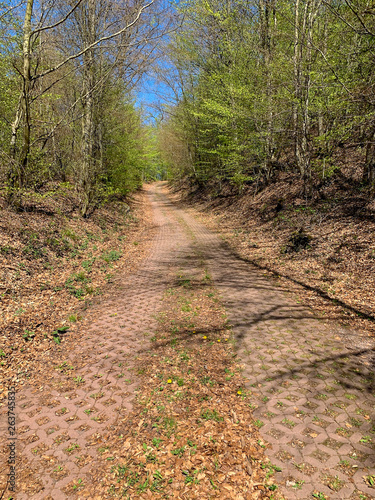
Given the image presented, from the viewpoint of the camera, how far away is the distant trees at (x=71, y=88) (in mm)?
8039

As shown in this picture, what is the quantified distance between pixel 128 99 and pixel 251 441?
55.3ft

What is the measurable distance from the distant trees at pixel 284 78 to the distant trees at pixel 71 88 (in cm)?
499

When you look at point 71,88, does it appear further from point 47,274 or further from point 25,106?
point 47,274

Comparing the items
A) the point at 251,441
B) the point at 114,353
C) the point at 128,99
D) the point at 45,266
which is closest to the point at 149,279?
the point at 45,266

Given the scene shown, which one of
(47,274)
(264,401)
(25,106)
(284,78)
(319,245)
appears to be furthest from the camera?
(284,78)

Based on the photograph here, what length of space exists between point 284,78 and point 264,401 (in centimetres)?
1234

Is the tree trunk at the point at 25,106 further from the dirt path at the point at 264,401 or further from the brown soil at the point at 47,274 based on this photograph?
the dirt path at the point at 264,401

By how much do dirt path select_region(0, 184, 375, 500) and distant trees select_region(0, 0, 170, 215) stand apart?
604cm

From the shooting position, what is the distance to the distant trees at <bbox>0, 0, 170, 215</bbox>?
26.4 ft

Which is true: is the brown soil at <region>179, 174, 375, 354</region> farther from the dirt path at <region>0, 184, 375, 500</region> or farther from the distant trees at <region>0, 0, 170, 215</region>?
the distant trees at <region>0, 0, 170, 215</region>

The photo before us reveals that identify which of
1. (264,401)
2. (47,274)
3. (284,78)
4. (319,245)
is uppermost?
(284,78)

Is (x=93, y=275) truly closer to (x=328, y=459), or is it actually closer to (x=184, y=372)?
(x=184, y=372)

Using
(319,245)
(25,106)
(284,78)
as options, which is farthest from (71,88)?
(319,245)

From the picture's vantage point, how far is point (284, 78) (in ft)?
→ 37.3
